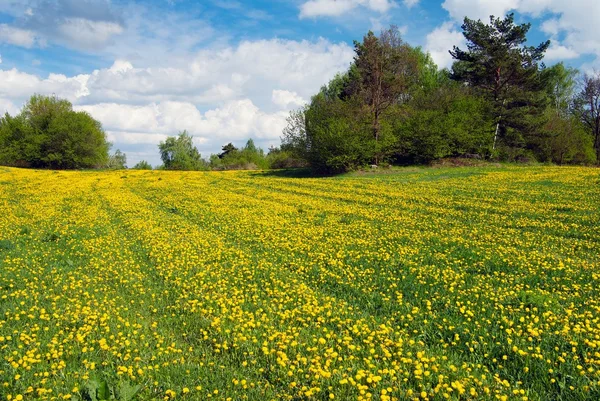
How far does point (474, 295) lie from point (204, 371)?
5.37m

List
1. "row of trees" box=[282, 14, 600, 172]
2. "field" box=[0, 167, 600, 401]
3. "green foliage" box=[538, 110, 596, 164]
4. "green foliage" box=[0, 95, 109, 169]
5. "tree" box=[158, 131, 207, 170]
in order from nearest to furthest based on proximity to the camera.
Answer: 1. "field" box=[0, 167, 600, 401]
2. "row of trees" box=[282, 14, 600, 172]
3. "green foliage" box=[538, 110, 596, 164]
4. "green foliage" box=[0, 95, 109, 169]
5. "tree" box=[158, 131, 207, 170]

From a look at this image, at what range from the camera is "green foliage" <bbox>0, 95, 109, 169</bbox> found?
64750 millimetres

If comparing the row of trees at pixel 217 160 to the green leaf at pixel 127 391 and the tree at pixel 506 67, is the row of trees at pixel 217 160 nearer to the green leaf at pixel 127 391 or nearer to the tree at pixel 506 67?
the tree at pixel 506 67

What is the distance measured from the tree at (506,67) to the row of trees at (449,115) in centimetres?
11

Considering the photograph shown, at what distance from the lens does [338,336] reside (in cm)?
660

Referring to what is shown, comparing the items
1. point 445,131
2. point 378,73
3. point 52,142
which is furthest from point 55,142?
point 445,131

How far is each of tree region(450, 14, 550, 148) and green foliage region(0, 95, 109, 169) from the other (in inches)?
2247

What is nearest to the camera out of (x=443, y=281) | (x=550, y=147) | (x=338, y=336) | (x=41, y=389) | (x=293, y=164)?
(x=41, y=389)

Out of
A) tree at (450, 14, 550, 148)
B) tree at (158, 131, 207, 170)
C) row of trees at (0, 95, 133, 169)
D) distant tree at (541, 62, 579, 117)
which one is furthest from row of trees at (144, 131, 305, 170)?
distant tree at (541, 62, 579, 117)

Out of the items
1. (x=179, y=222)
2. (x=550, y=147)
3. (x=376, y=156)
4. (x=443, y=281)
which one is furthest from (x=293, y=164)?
(x=443, y=281)

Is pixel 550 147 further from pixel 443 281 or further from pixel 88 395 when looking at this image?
pixel 88 395

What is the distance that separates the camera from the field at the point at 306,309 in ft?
17.6

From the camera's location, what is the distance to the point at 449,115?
153 ft

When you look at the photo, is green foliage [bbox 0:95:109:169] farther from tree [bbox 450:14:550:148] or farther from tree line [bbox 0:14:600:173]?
tree [bbox 450:14:550:148]
